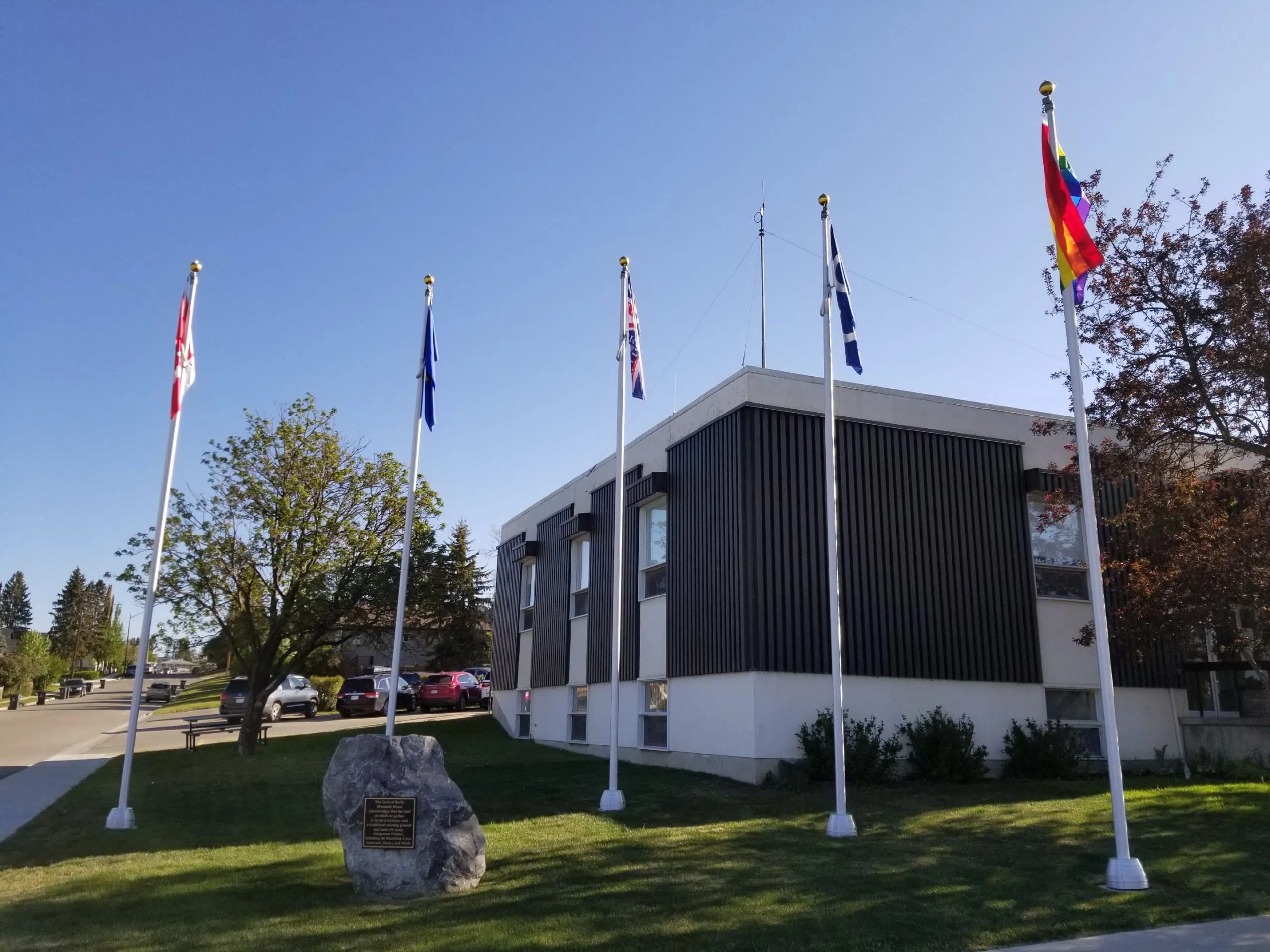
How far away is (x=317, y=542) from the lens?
22219 millimetres

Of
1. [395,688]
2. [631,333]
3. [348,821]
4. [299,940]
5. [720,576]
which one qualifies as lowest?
[299,940]

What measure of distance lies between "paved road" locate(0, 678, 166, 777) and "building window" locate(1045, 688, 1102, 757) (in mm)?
20806

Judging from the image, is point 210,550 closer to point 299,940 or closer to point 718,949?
point 299,940

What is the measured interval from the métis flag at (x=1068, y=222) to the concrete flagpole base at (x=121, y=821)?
13167 millimetres

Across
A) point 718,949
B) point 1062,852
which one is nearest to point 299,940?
point 718,949

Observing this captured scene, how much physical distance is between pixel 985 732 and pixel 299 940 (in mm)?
13089

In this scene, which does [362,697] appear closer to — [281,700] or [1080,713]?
[281,700]

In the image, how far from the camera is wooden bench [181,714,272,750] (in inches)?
982

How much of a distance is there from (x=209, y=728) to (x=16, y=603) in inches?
4487

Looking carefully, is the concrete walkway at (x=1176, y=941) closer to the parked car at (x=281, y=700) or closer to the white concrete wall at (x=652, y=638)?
the white concrete wall at (x=652, y=638)

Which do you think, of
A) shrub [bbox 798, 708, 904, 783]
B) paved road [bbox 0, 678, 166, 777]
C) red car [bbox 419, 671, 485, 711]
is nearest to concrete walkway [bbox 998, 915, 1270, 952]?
shrub [bbox 798, 708, 904, 783]

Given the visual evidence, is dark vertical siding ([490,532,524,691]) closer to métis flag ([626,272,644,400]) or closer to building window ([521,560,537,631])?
building window ([521,560,537,631])

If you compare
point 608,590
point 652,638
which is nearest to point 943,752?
point 652,638

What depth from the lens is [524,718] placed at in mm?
28234
